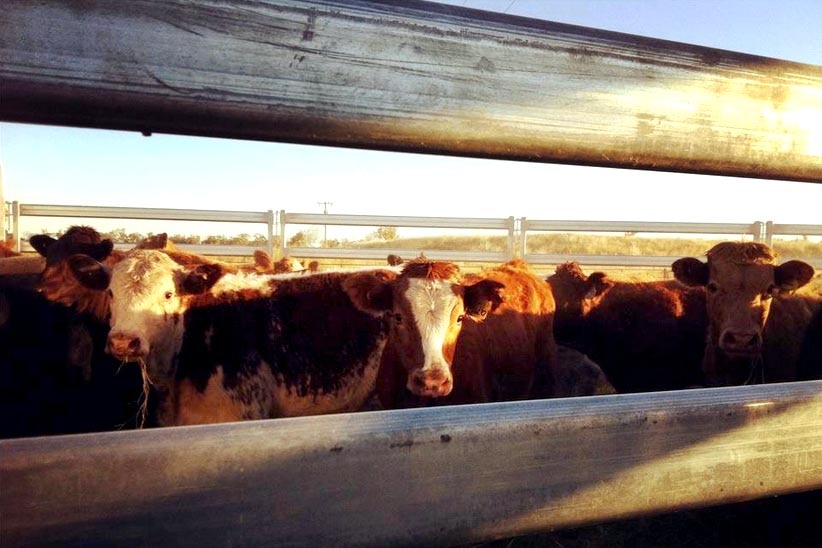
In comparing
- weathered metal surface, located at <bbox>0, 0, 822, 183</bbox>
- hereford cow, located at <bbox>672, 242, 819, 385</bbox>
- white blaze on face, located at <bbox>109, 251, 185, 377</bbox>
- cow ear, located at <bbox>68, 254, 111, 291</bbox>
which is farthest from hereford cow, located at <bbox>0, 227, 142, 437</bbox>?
hereford cow, located at <bbox>672, 242, 819, 385</bbox>

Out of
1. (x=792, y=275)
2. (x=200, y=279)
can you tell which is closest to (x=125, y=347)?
(x=200, y=279)

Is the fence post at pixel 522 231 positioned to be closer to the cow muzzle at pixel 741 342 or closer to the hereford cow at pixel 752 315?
the hereford cow at pixel 752 315

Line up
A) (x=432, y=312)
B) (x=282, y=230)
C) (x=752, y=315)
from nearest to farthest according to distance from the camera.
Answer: (x=432, y=312)
(x=752, y=315)
(x=282, y=230)

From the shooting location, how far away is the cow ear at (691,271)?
4.53m

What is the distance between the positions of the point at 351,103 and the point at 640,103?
1.08 feet

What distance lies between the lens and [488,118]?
64 centimetres

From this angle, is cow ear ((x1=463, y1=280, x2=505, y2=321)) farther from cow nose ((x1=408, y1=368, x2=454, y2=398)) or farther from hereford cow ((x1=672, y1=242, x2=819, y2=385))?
hereford cow ((x1=672, y1=242, x2=819, y2=385))

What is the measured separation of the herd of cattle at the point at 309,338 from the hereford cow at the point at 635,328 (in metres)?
0.02

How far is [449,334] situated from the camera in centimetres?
381

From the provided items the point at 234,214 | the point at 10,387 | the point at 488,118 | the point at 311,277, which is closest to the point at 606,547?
the point at 311,277

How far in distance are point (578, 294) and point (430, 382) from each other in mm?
2525

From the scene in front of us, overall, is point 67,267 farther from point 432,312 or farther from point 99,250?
point 432,312

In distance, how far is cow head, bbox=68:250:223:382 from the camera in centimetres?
359

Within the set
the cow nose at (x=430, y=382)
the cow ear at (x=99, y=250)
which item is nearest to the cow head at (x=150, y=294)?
the cow ear at (x=99, y=250)
